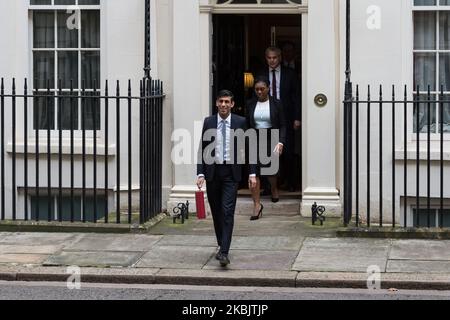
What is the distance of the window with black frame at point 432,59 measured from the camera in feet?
44.8

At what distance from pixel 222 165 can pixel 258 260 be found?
111cm

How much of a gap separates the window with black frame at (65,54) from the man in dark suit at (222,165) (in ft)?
10.9

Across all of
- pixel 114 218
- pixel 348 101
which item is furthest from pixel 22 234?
pixel 348 101

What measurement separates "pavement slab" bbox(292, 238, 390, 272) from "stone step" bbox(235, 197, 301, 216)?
5.52ft

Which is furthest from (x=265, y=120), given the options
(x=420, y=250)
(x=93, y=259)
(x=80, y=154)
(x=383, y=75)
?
(x=93, y=259)

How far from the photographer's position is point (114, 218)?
13.7 metres

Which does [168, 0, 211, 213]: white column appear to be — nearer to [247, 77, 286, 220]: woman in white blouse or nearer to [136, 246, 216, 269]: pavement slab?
[247, 77, 286, 220]: woman in white blouse

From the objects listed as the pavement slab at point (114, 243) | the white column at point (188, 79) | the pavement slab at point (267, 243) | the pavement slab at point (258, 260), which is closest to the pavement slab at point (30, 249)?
the pavement slab at point (114, 243)

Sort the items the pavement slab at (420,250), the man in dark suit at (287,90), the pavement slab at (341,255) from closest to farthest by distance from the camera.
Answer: the pavement slab at (341,255)
the pavement slab at (420,250)
the man in dark suit at (287,90)

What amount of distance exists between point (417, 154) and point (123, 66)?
410 cm

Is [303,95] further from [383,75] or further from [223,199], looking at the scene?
[223,199]

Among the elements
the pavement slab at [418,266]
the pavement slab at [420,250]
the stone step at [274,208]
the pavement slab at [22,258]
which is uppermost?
the stone step at [274,208]

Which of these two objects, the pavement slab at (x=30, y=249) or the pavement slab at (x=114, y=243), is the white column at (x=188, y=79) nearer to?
the pavement slab at (x=114, y=243)

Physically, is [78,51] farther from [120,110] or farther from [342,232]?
[342,232]
